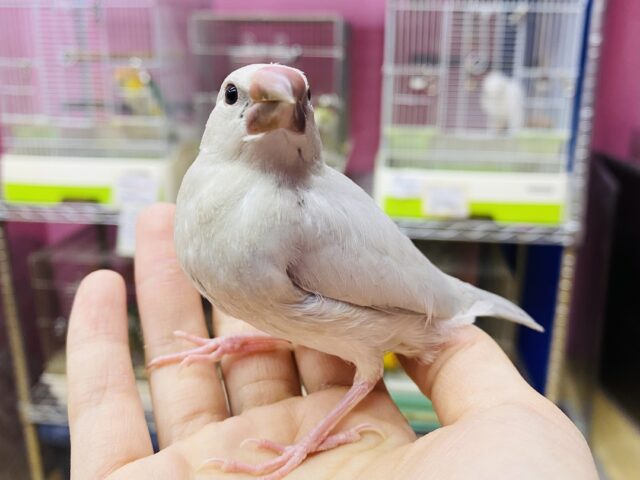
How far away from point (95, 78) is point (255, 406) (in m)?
0.98

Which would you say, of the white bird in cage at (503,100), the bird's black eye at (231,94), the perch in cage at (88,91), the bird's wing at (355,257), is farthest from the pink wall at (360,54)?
the bird's black eye at (231,94)

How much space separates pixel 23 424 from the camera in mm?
1647

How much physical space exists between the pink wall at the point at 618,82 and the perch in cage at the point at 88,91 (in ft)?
3.79

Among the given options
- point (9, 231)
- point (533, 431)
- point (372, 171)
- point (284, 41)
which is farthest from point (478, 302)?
point (9, 231)

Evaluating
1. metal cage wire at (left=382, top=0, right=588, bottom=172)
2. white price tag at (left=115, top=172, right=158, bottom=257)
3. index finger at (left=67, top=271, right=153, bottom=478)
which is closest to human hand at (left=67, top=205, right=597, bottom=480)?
index finger at (left=67, top=271, right=153, bottom=478)

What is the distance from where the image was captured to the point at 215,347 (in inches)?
A: 38.7

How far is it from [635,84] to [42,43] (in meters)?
1.56

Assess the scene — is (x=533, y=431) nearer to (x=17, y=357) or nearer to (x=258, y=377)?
(x=258, y=377)

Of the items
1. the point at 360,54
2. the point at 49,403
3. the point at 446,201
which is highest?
the point at 360,54

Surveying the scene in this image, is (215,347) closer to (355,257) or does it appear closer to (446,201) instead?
(355,257)

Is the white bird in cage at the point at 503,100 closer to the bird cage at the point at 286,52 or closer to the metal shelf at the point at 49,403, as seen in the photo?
the bird cage at the point at 286,52

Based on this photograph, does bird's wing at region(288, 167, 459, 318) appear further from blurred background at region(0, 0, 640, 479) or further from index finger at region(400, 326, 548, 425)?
blurred background at region(0, 0, 640, 479)

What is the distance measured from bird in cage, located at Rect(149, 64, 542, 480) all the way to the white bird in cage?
2.16 feet

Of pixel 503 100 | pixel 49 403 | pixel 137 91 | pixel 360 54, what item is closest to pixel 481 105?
pixel 503 100
